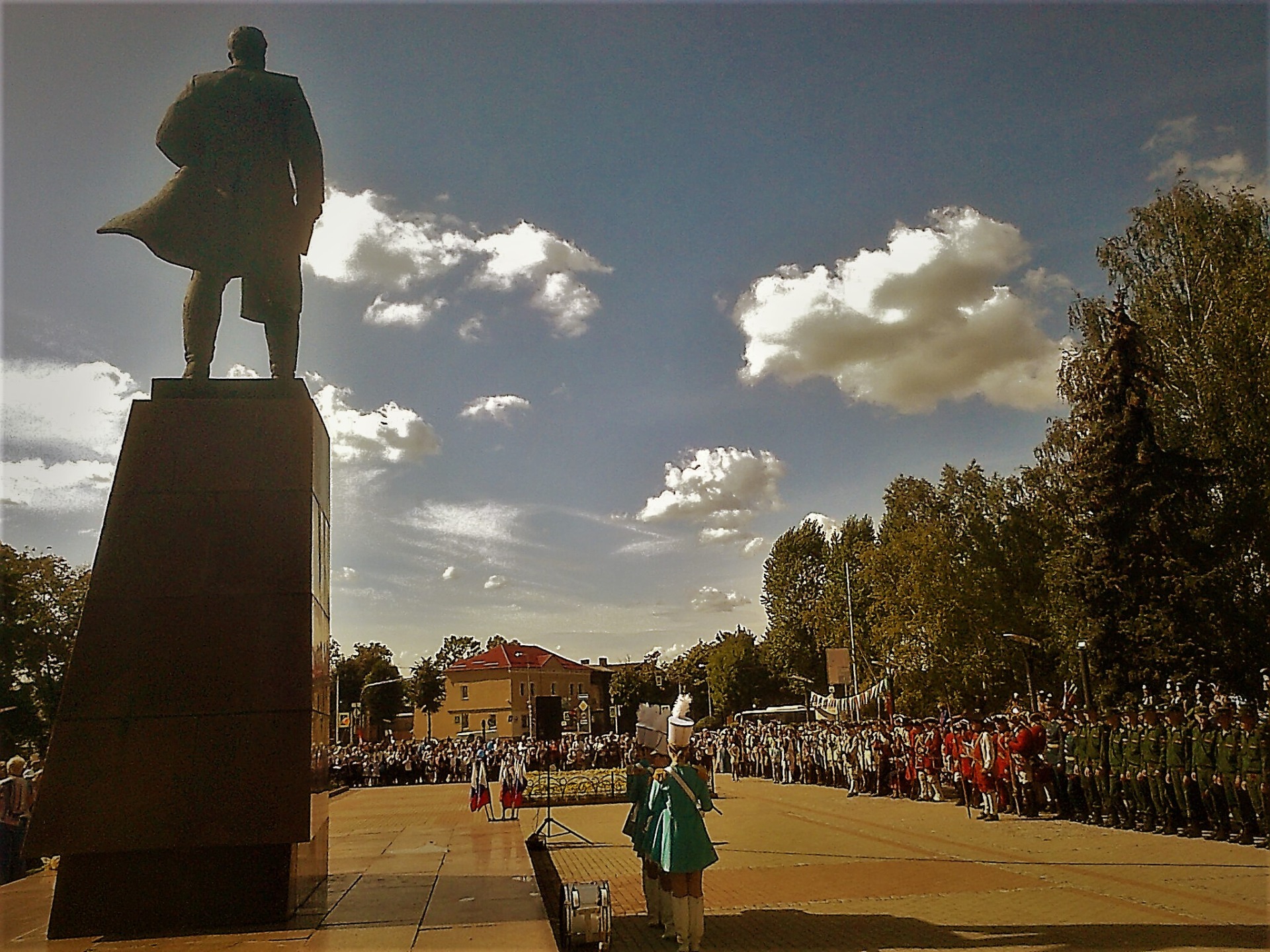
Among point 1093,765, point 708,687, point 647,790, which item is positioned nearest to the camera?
point 647,790

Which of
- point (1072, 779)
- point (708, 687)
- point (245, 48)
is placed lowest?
point (708, 687)

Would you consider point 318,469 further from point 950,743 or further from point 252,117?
point 950,743

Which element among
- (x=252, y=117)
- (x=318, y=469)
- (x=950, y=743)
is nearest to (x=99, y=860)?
(x=318, y=469)

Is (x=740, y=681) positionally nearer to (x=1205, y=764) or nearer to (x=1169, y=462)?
(x=1169, y=462)

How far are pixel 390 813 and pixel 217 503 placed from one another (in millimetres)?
17705

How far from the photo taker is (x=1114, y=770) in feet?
53.0

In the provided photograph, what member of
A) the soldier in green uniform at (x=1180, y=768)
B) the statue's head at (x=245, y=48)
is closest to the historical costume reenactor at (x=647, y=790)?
the statue's head at (x=245, y=48)

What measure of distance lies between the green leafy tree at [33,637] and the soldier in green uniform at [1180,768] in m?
21.3

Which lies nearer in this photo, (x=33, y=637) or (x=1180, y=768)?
(x=1180, y=768)

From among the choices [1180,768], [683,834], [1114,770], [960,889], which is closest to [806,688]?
[1114,770]

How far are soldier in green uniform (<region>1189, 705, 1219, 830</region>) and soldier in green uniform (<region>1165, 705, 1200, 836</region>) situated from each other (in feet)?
0.33

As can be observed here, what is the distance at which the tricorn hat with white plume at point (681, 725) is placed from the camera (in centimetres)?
852

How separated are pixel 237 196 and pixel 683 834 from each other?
6323 millimetres

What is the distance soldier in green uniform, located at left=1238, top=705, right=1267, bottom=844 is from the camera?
43.8 ft
